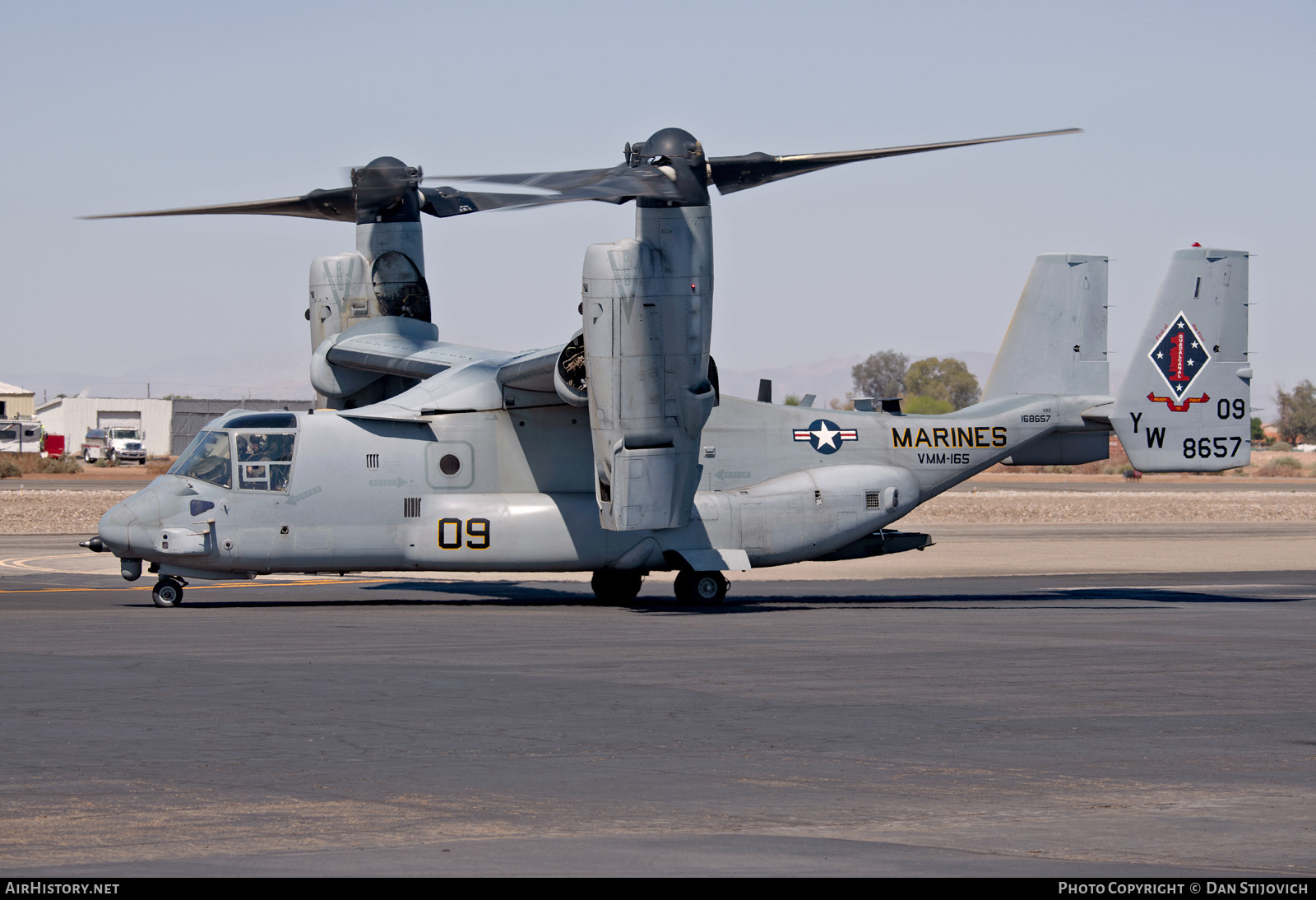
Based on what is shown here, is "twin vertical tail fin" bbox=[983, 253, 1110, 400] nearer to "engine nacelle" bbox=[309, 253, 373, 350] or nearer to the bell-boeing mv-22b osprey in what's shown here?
the bell-boeing mv-22b osprey

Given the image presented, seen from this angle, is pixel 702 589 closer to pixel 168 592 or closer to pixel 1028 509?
pixel 168 592

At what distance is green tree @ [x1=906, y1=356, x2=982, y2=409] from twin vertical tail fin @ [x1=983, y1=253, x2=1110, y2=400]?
549 feet

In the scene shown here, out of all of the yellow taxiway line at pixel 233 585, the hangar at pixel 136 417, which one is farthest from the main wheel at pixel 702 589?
the hangar at pixel 136 417

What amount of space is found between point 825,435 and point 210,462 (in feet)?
36.0

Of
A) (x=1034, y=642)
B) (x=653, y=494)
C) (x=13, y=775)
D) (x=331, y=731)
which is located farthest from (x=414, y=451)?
(x=13, y=775)

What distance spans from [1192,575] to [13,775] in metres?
27.2

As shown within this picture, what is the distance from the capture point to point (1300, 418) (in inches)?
7505

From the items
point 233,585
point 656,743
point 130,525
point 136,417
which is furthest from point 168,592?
point 136,417

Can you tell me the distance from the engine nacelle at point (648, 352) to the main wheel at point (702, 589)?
2414mm

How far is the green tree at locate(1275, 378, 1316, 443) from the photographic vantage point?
18800 cm

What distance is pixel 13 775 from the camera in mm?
8820

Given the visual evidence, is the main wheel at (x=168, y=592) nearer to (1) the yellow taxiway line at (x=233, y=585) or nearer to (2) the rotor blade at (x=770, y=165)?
(1) the yellow taxiway line at (x=233, y=585)

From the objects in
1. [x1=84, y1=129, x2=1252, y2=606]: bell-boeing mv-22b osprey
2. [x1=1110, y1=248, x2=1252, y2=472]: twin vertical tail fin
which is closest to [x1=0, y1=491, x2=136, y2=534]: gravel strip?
[x1=84, y1=129, x2=1252, y2=606]: bell-boeing mv-22b osprey

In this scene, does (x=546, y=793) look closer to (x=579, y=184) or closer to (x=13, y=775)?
(x=13, y=775)
